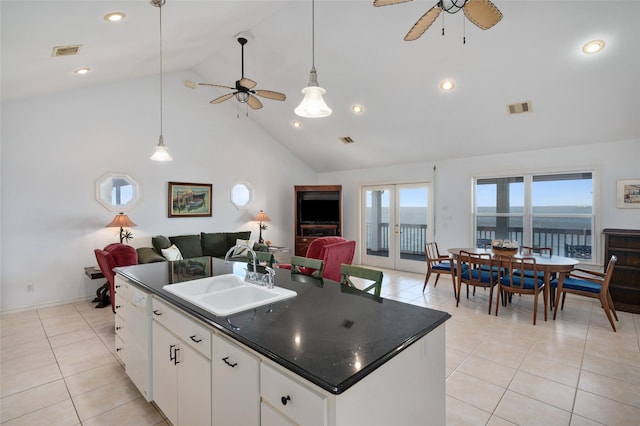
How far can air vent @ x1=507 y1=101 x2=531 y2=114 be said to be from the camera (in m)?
4.28

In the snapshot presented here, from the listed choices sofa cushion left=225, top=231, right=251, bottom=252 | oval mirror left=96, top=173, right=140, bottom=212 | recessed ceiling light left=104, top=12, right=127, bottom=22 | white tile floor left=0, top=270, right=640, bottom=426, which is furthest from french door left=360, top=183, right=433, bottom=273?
recessed ceiling light left=104, top=12, right=127, bottom=22

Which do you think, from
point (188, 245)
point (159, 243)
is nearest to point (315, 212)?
point (188, 245)

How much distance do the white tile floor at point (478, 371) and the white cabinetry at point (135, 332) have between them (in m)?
0.24

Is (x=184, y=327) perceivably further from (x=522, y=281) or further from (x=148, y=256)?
(x=522, y=281)

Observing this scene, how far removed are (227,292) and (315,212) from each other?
5483mm

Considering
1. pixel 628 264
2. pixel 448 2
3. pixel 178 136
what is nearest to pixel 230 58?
pixel 178 136

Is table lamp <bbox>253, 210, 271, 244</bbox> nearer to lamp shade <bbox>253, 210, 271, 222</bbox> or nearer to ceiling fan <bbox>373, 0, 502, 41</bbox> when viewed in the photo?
lamp shade <bbox>253, 210, 271, 222</bbox>

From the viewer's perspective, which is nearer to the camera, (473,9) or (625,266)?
(473,9)

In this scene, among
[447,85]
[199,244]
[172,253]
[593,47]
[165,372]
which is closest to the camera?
[165,372]

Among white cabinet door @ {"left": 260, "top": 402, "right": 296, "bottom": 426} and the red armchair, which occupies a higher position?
the red armchair

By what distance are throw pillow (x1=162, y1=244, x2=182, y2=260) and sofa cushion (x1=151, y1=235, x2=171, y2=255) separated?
0.10 metres

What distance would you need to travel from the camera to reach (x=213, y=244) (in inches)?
239

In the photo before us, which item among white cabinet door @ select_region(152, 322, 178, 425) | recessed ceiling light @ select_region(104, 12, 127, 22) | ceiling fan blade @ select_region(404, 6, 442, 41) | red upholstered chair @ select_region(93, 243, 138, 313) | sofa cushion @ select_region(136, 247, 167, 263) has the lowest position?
white cabinet door @ select_region(152, 322, 178, 425)

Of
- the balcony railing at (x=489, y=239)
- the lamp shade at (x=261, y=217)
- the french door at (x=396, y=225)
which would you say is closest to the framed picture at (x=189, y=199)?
the lamp shade at (x=261, y=217)
